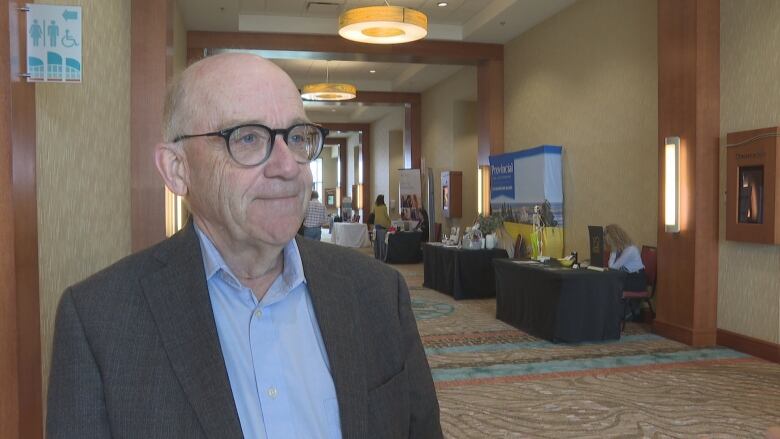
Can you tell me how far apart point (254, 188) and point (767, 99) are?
6346 mm

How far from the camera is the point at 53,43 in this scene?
88.8 inches

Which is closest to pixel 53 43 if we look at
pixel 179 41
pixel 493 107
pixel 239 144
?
pixel 239 144

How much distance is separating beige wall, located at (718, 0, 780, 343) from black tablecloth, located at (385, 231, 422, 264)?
930 centimetres

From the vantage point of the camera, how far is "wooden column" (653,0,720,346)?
6.64 m

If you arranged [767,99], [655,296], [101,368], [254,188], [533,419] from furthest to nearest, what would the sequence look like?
[655,296] < [767,99] < [533,419] < [254,188] < [101,368]

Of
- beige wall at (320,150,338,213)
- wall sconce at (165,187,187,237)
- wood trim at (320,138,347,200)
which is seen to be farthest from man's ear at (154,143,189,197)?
beige wall at (320,150,338,213)

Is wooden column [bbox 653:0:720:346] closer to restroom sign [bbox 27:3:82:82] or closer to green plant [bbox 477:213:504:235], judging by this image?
green plant [bbox 477:213:504:235]

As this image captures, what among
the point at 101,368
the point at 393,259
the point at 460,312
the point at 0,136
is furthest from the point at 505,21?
the point at 101,368

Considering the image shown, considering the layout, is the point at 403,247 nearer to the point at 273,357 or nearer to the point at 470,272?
the point at 470,272

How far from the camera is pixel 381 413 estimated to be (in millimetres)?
1314

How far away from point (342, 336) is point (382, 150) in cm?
2140

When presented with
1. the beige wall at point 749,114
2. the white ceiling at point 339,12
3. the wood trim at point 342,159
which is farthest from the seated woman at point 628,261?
the wood trim at point 342,159

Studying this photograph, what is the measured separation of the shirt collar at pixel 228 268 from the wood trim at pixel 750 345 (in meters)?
6.08

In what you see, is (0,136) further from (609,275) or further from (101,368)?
(609,275)
